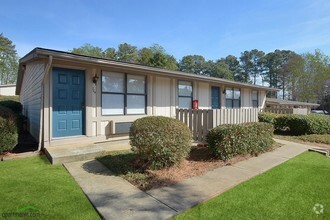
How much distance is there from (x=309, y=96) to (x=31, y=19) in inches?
1832

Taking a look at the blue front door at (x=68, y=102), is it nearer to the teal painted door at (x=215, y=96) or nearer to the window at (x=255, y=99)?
the teal painted door at (x=215, y=96)

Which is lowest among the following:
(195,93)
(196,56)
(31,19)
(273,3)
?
(195,93)

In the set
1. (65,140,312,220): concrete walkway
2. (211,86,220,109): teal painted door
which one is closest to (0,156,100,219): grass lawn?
(65,140,312,220): concrete walkway

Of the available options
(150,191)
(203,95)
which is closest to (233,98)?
(203,95)

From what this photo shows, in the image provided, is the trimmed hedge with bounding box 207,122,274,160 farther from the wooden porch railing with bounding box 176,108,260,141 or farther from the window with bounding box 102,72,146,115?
the window with bounding box 102,72,146,115

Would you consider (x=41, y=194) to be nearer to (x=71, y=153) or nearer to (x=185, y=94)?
(x=71, y=153)

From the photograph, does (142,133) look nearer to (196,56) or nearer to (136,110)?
(136,110)

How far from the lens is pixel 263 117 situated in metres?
12.2

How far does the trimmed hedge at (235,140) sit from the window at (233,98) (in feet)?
21.5

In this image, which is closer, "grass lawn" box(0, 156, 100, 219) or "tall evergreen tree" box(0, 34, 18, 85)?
"grass lawn" box(0, 156, 100, 219)

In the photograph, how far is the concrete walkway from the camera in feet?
9.99

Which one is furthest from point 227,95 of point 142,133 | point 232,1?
point 142,133

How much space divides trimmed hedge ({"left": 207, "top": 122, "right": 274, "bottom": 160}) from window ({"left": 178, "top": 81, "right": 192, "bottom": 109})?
417 centimetres

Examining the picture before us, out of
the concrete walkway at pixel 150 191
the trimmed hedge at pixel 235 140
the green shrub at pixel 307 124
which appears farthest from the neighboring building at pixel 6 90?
the green shrub at pixel 307 124
